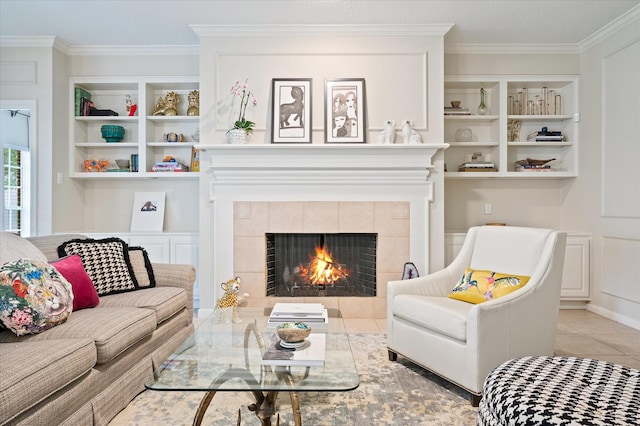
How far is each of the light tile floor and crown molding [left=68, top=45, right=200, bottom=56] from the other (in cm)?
316

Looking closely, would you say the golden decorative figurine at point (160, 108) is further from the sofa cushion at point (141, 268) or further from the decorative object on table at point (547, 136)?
the decorative object on table at point (547, 136)

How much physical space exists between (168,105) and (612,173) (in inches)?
173

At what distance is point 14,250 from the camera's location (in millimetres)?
2207

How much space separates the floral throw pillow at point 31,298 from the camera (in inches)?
71.4

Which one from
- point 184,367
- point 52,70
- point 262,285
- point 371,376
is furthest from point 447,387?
point 52,70

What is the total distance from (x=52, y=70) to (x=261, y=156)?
7.47 ft

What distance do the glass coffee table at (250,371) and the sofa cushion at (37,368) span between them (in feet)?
1.14

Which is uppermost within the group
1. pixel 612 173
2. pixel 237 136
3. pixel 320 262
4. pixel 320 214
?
pixel 237 136

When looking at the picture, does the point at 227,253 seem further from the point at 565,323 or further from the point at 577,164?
the point at 577,164

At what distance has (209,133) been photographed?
4.02 m

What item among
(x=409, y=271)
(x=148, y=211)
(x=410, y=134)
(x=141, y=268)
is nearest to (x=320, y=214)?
(x=409, y=271)

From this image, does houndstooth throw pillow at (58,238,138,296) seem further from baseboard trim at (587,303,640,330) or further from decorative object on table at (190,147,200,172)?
baseboard trim at (587,303,640,330)

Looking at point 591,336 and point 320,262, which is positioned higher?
point 320,262

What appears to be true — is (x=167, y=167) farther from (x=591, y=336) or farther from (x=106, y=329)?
(x=591, y=336)
